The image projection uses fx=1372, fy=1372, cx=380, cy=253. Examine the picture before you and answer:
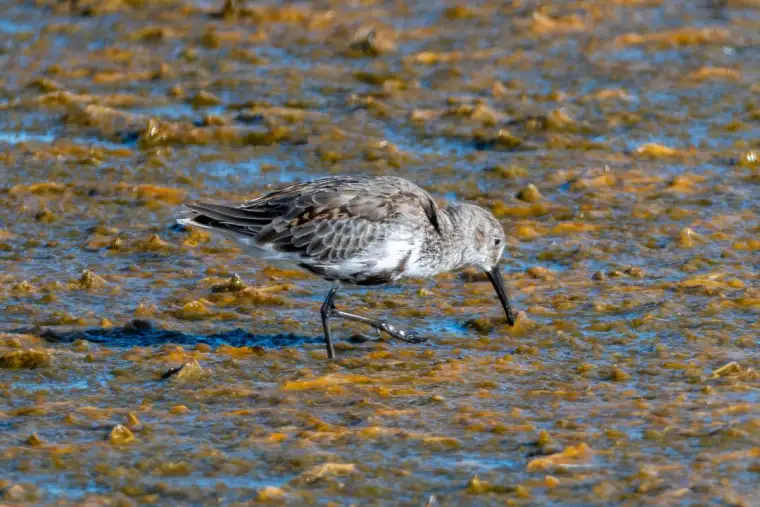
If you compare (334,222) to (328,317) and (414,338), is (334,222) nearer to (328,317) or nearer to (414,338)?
(328,317)

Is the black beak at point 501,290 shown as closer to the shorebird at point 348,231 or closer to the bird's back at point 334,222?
the shorebird at point 348,231

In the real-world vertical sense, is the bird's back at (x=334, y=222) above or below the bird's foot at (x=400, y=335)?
above

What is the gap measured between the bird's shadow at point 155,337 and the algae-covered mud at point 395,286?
0.03 meters

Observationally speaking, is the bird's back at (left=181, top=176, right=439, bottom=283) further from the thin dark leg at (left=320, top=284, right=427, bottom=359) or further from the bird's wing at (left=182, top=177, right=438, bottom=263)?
the thin dark leg at (left=320, top=284, right=427, bottom=359)

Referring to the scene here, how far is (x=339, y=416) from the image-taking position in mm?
8281

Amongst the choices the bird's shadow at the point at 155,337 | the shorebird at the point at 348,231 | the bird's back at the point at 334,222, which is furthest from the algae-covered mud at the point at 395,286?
the bird's back at the point at 334,222

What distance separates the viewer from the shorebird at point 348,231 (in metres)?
9.55

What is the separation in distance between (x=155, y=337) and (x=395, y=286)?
7.12 ft

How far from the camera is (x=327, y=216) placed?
963 cm

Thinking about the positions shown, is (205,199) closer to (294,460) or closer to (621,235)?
(621,235)

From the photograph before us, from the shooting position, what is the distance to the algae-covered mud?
7590 millimetres

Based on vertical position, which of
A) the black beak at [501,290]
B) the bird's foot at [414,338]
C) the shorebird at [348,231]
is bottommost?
the bird's foot at [414,338]

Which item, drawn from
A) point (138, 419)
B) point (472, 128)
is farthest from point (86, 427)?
point (472, 128)

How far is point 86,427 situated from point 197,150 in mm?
6312
